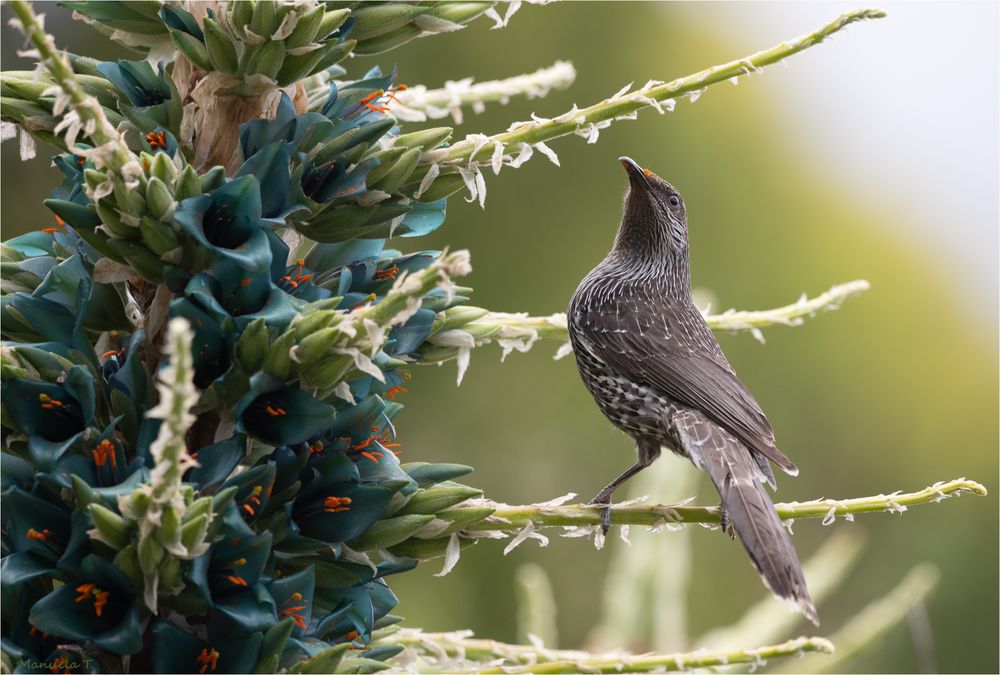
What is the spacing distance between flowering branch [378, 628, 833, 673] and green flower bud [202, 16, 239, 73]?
1112 millimetres

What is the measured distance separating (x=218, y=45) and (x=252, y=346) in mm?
574

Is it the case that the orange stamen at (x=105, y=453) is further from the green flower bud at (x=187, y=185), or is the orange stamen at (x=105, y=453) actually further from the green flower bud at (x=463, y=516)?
the green flower bud at (x=463, y=516)

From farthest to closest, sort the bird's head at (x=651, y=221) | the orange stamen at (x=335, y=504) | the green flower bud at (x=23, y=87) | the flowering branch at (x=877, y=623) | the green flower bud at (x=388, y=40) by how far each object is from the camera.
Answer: the bird's head at (x=651, y=221), the flowering branch at (x=877, y=623), the green flower bud at (x=388, y=40), the green flower bud at (x=23, y=87), the orange stamen at (x=335, y=504)

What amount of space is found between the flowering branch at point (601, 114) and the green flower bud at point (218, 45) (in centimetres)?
39

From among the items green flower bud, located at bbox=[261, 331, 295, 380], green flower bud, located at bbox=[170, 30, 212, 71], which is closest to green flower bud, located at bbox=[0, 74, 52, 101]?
green flower bud, located at bbox=[170, 30, 212, 71]

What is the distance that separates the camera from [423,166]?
82.8 inches

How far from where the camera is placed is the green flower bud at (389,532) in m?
1.96

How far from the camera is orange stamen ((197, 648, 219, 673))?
176cm

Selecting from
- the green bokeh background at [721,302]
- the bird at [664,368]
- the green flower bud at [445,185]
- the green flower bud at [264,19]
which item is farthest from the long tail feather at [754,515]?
the green bokeh background at [721,302]

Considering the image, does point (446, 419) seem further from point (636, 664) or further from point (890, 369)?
point (636, 664)

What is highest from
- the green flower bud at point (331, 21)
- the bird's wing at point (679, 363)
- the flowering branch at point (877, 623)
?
the green flower bud at point (331, 21)

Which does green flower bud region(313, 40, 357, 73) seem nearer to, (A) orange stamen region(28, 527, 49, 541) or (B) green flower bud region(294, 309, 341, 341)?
(B) green flower bud region(294, 309, 341, 341)

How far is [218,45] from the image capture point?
2.00m

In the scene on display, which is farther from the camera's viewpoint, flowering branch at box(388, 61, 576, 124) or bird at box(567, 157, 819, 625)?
bird at box(567, 157, 819, 625)
